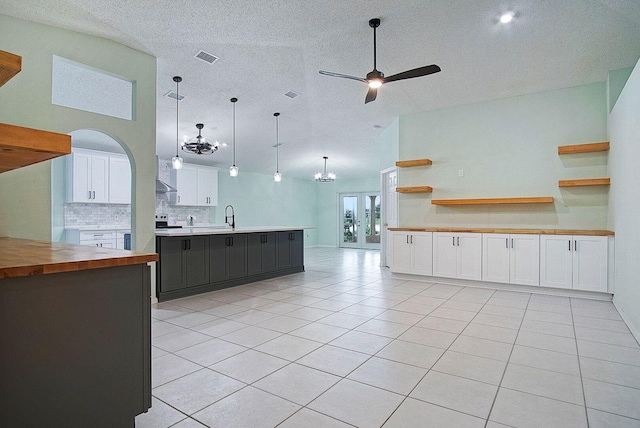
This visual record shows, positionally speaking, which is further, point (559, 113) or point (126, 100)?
point (126, 100)

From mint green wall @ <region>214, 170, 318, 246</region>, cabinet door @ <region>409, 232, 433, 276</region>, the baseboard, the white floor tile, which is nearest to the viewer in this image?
the white floor tile

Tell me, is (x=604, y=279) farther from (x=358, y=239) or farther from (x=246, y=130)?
(x=358, y=239)

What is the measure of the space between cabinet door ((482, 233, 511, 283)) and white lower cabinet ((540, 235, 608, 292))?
1.45 ft

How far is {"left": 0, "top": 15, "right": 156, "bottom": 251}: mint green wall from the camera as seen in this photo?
3324 mm

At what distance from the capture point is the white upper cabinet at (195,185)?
903 centimetres

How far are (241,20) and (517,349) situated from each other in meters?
3.96

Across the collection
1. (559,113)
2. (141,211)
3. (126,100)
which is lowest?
(141,211)

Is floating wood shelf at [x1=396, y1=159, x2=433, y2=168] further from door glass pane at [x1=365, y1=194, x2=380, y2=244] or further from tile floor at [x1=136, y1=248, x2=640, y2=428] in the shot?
door glass pane at [x1=365, y1=194, x2=380, y2=244]

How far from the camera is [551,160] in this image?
5.23 meters

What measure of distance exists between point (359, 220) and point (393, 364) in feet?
32.7

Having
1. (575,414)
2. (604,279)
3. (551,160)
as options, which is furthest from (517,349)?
(551,160)

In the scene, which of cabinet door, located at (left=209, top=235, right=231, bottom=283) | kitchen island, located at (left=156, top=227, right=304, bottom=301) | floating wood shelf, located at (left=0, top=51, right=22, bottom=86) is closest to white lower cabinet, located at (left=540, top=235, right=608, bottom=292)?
kitchen island, located at (left=156, top=227, right=304, bottom=301)

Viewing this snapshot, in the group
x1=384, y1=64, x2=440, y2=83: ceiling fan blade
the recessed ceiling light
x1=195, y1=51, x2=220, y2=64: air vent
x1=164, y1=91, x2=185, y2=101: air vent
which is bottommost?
x1=384, y1=64, x2=440, y2=83: ceiling fan blade

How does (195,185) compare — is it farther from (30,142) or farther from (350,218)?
(30,142)
